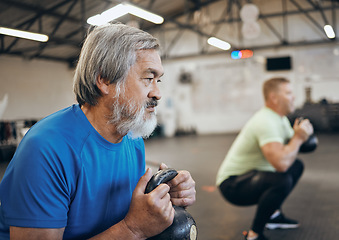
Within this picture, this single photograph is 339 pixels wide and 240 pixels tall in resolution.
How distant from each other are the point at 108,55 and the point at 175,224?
605 mm

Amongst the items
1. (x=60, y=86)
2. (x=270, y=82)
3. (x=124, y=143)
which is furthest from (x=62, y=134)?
(x=270, y=82)

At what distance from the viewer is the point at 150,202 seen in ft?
2.99

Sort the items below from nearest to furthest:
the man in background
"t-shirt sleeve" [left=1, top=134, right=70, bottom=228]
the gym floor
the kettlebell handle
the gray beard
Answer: "t-shirt sleeve" [left=1, top=134, right=70, bottom=228] < the kettlebell handle < the gray beard < the man in background < the gym floor

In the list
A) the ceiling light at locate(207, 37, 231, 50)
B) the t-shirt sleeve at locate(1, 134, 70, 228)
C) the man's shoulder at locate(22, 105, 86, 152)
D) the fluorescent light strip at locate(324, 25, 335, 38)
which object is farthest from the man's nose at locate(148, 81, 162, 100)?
the fluorescent light strip at locate(324, 25, 335, 38)

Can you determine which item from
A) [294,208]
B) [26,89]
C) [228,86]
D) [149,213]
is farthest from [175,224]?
[228,86]

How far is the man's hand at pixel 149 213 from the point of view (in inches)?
36.3

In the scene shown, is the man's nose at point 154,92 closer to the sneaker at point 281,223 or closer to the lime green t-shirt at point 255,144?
the lime green t-shirt at point 255,144

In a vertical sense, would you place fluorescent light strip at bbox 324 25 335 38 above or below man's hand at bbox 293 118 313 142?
above

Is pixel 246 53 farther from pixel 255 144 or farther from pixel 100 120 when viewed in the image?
pixel 100 120

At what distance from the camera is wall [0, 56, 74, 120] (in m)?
1.15

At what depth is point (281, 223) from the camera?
2.70 meters

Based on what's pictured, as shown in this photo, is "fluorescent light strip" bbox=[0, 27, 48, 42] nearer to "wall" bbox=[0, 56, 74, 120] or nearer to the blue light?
"wall" bbox=[0, 56, 74, 120]

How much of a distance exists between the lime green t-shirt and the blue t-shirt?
57.8 inches

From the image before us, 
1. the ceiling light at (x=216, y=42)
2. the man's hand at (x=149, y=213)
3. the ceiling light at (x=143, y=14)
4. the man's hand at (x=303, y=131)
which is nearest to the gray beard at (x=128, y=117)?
the man's hand at (x=149, y=213)
